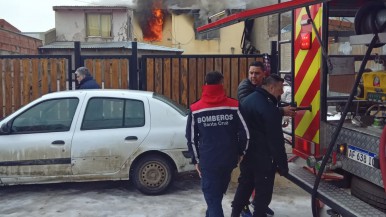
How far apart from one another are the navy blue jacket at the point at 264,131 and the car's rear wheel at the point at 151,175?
195cm

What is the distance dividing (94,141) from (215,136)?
2.50 m

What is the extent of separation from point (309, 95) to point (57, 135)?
3.68 m

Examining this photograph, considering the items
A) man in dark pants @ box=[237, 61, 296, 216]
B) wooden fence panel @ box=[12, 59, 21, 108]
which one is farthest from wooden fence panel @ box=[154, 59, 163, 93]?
man in dark pants @ box=[237, 61, 296, 216]

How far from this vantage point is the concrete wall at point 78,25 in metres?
30.3

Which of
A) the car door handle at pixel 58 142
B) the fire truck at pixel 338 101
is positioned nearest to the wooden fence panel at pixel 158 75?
the car door handle at pixel 58 142

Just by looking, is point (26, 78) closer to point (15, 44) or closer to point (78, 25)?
point (15, 44)

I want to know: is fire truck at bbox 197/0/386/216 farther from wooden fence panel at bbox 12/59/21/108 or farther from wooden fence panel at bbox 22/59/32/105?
wooden fence panel at bbox 12/59/21/108

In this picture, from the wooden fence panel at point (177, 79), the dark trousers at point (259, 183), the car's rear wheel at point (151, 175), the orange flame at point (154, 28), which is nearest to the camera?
the dark trousers at point (259, 183)

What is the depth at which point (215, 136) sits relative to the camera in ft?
14.9

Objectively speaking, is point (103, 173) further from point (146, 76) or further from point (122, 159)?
point (146, 76)

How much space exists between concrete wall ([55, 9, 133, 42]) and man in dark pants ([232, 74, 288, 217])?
26.8 m

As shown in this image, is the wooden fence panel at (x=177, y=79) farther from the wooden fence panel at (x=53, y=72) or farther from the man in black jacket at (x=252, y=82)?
the man in black jacket at (x=252, y=82)

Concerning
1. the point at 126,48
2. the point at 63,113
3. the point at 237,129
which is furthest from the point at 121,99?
the point at 126,48

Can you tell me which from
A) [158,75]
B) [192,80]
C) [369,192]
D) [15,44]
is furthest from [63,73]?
[15,44]
